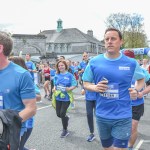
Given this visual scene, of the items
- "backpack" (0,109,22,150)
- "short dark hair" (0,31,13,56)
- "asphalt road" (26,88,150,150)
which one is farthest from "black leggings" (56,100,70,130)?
"backpack" (0,109,22,150)

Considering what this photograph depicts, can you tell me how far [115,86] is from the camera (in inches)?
187

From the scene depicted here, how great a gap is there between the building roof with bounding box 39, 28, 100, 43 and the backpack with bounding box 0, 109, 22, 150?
329 feet

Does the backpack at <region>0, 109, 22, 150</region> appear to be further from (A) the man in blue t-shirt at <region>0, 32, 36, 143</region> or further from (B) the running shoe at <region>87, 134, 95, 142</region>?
(B) the running shoe at <region>87, 134, 95, 142</region>

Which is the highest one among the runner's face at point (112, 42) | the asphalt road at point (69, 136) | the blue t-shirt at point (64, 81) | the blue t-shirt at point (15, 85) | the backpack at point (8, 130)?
the runner's face at point (112, 42)

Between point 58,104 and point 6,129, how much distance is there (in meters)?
5.83

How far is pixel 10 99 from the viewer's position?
3.64m

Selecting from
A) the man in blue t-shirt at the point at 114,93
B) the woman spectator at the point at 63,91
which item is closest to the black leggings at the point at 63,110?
the woman spectator at the point at 63,91

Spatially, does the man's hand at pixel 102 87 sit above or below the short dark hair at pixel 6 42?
below

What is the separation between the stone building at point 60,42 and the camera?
91975 mm

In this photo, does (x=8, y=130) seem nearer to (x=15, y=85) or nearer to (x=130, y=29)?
(x=15, y=85)

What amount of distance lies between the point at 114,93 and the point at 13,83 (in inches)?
64.1

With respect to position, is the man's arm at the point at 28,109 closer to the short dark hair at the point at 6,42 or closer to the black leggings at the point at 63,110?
the short dark hair at the point at 6,42

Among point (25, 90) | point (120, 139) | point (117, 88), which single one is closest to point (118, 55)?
point (117, 88)

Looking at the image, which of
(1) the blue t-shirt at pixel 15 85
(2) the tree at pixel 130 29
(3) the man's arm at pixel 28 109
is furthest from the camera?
(2) the tree at pixel 130 29
